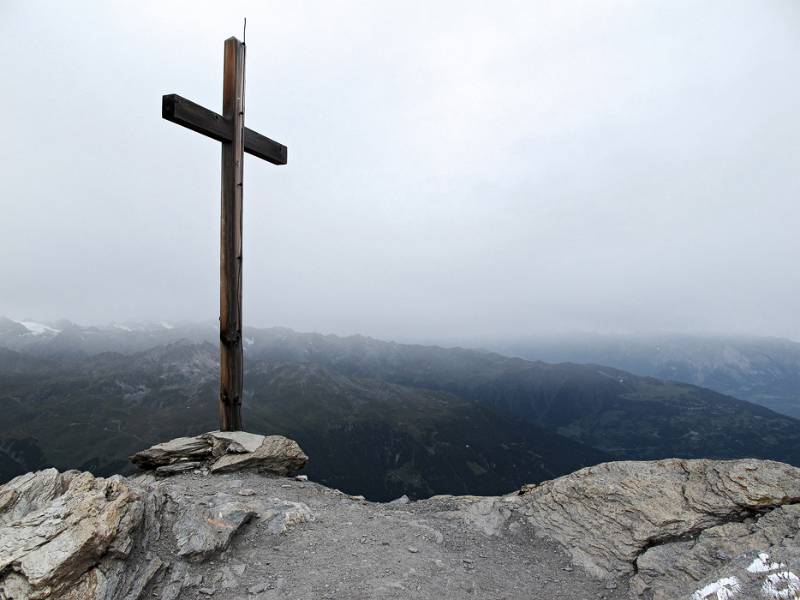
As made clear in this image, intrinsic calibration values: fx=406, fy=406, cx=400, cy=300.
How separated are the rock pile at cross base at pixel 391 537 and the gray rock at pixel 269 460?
0.10m

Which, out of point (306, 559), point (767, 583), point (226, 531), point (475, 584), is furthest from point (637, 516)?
point (226, 531)

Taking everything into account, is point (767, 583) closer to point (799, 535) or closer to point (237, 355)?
point (799, 535)

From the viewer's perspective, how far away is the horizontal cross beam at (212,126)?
1082cm

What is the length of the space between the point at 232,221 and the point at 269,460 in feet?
24.4

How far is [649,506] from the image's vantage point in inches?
398

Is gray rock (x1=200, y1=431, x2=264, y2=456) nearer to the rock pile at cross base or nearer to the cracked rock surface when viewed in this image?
the rock pile at cross base

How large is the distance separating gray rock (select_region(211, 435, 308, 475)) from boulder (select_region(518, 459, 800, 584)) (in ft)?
23.6

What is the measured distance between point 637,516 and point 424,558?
5484 mm

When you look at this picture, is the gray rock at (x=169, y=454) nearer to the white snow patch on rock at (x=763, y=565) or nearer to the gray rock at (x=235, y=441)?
the gray rock at (x=235, y=441)

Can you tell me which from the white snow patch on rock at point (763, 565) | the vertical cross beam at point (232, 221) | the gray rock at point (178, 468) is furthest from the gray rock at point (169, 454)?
the white snow patch on rock at point (763, 565)

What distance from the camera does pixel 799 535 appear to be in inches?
298

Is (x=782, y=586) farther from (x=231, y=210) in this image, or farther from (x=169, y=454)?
(x=231, y=210)

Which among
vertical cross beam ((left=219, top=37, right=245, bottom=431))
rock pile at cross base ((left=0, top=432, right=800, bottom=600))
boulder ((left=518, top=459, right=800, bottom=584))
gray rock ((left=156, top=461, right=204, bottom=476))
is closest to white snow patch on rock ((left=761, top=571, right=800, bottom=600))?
rock pile at cross base ((left=0, top=432, right=800, bottom=600))

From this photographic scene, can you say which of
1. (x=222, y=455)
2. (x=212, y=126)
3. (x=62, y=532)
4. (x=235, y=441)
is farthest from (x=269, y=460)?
(x=212, y=126)
